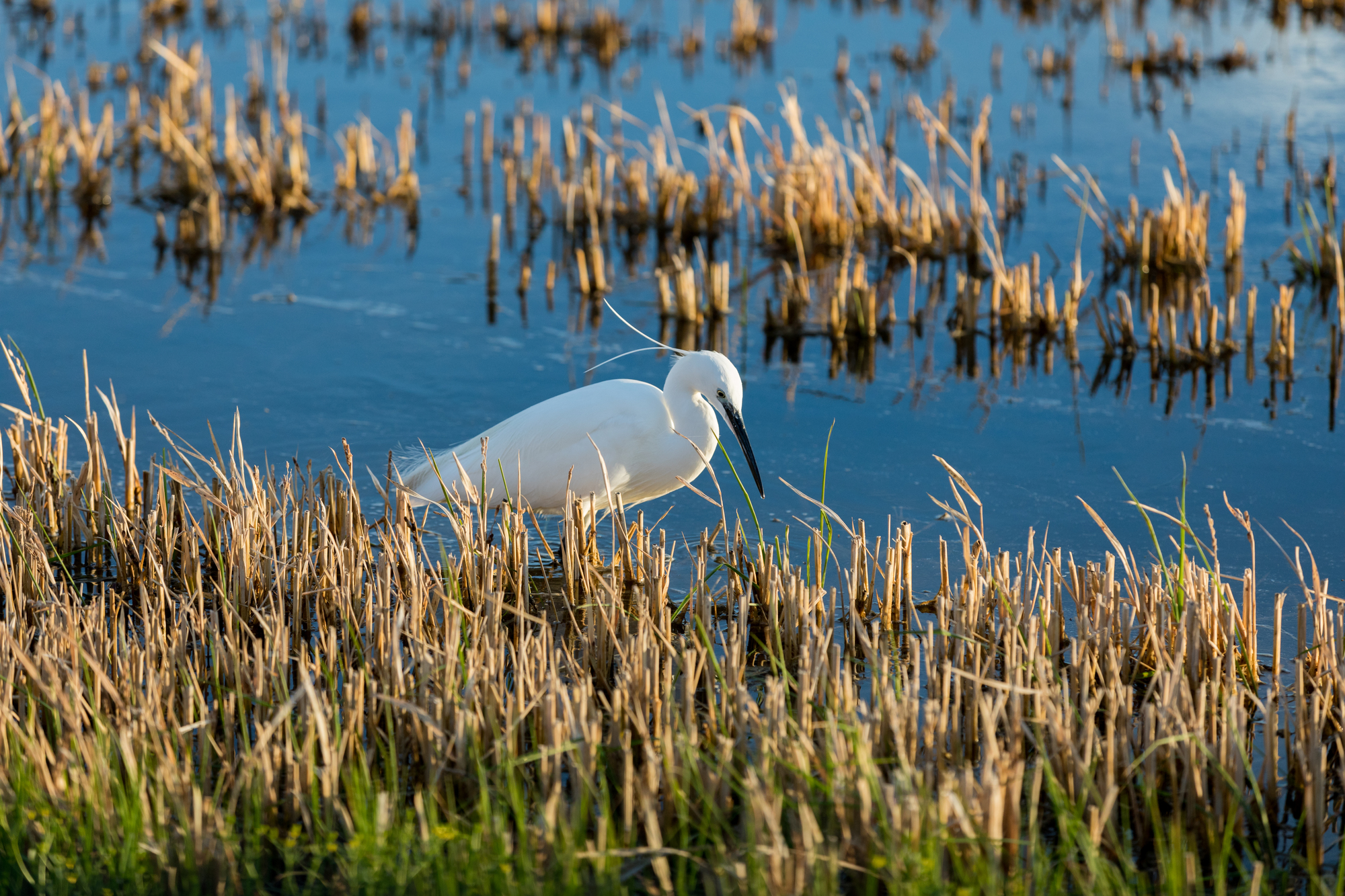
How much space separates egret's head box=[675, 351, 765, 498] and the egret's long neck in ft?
0.10

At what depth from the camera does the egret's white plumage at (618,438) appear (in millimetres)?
4637

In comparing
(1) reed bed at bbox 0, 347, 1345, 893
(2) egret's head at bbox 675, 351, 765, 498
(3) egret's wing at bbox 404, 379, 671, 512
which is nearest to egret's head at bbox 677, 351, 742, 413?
(2) egret's head at bbox 675, 351, 765, 498

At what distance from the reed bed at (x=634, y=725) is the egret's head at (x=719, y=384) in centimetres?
48

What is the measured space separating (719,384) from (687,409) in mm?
206

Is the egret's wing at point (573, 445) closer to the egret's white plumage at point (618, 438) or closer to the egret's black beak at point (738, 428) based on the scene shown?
the egret's white plumage at point (618, 438)

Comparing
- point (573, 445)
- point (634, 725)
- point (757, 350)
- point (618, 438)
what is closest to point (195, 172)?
point (757, 350)

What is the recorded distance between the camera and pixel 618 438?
470 centimetres

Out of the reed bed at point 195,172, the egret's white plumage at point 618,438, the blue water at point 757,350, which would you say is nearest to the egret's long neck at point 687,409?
the egret's white plumage at point 618,438

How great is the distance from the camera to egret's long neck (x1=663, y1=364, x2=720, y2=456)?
4.71 meters

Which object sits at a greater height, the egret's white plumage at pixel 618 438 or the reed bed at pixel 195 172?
the reed bed at pixel 195 172

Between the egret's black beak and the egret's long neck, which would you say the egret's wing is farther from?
the egret's black beak

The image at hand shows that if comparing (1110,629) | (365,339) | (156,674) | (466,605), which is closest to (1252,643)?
(1110,629)

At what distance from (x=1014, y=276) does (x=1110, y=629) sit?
13.4 ft

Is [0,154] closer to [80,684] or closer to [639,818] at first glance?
[80,684]
